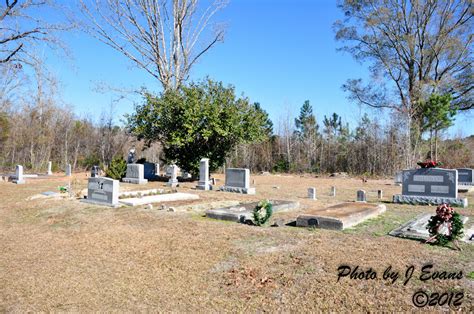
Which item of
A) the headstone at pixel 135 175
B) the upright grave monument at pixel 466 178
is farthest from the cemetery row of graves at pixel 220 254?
the upright grave monument at pixel 466 178

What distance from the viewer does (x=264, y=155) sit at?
29781 mm

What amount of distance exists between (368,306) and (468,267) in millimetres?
1855

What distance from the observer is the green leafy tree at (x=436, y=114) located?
77.6 feet

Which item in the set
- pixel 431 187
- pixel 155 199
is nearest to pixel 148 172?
pixel 155 199

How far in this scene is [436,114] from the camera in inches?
938

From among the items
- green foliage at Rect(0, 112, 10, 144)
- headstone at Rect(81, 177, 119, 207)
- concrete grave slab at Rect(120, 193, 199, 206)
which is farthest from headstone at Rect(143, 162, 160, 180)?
green foliage at Rect(0, 112, 10, 144)

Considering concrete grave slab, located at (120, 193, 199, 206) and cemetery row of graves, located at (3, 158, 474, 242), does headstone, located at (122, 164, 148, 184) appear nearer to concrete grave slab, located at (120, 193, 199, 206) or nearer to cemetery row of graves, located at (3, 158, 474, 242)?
cemetery row of graves, located at (3, 158, 474, 242)

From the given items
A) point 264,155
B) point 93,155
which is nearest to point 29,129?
point 93,155

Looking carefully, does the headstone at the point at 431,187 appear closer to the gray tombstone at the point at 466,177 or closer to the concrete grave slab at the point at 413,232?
the concrete grave slab at the point at 413,232

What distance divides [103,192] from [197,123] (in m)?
8.29

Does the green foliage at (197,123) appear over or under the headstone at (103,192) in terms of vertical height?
over

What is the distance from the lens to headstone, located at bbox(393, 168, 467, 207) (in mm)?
10445

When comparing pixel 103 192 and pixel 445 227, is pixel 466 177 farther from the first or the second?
pixel 103 192

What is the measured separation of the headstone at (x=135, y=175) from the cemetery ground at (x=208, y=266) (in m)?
9.49
